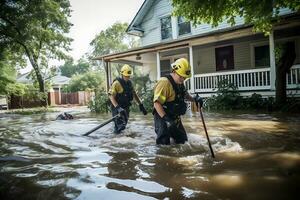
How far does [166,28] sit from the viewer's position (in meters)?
20.3

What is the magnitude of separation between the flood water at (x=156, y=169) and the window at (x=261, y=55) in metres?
10.2

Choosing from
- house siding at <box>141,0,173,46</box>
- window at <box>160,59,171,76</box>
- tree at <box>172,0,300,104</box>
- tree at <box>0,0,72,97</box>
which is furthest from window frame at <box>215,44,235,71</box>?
tree at <box>0,0,72,97</box>

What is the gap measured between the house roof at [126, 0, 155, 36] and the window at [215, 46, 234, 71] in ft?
20.7

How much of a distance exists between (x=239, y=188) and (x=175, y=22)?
17.6m

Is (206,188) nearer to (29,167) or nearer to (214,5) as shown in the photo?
(29,167)

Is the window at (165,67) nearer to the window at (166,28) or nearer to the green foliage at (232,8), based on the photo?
the window at (166,28)

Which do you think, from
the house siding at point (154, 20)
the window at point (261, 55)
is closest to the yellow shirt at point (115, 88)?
the window at point (261, 55)

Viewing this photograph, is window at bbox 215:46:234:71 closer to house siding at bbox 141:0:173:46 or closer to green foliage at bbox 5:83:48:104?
house siding at bbox 141:0:173:46

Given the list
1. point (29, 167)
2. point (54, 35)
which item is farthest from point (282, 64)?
point (54, 35)

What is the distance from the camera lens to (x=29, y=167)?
4535 millimetres

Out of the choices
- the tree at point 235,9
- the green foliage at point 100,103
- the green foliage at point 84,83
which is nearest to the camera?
the tree at point 235,9

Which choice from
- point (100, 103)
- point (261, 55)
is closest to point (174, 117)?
point (261, 55)

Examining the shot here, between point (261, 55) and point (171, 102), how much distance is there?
12.7 metres

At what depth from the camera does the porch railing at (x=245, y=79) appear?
1269cm
